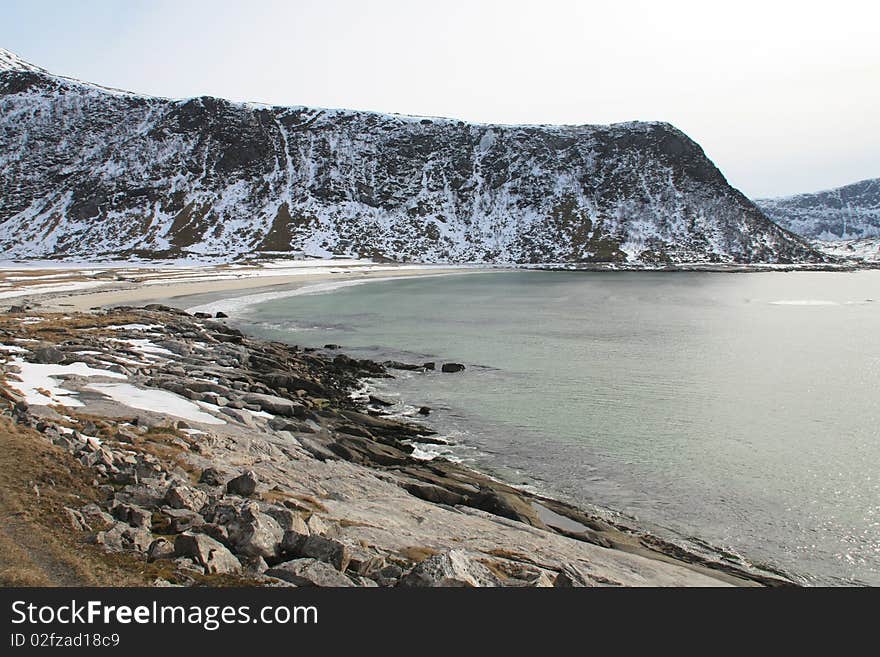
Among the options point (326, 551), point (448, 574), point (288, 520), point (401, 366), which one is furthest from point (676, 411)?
point (326, 551)

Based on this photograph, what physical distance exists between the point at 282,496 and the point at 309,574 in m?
3.74

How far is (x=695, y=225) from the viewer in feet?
620

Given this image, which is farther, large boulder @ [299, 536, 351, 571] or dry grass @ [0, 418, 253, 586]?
large boulder @ [299, 536, 351, 571]

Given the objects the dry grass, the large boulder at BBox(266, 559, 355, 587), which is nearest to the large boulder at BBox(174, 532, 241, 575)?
the dry grass

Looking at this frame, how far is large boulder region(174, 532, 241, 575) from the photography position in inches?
311

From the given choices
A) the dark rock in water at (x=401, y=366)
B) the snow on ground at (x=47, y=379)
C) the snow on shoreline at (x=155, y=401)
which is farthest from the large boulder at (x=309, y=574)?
the dark rock in water at (x=401, y=366)

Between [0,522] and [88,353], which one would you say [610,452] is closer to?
[0,522]

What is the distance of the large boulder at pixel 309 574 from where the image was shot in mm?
7867

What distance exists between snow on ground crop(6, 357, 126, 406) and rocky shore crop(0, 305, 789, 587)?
0.10 m

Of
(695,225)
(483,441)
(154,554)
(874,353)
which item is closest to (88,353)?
(483,441)

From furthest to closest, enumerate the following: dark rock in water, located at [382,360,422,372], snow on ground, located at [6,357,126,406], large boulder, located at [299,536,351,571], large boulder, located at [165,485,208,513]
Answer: dark rock in water, located at [382,360,422,372] < snow on ground, located at [6,357,126,406] < large boulder, located at [165,485,208,513] < large boulder, located at [299,536,351,571]

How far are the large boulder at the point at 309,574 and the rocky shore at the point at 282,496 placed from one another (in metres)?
0.02

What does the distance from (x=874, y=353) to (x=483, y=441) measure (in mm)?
33706

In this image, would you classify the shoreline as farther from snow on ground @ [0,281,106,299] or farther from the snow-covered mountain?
the snow-covered mountain
